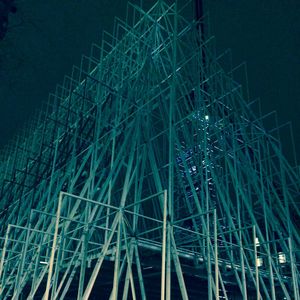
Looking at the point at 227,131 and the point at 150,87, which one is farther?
the point at 227,131

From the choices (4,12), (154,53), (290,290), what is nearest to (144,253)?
(290,290)

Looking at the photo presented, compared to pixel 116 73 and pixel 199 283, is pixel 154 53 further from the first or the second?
pixel 199 283

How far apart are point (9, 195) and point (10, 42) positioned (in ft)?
45.5

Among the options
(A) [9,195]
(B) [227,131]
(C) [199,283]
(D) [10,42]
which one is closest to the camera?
(D) [10,42]

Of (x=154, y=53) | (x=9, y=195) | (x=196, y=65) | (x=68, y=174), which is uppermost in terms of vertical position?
(x=154, y=53)

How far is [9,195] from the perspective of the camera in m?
18.3

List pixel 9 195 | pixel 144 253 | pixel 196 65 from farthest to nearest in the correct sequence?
pixel 9 195, pixel 196 65, pixel 144 253

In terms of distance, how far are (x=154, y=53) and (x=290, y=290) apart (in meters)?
7.85

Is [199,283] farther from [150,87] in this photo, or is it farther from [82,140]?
[82,140]

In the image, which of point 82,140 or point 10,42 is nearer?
point 10,42

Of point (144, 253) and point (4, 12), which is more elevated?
point (4, 12)

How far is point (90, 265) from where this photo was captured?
9.11m

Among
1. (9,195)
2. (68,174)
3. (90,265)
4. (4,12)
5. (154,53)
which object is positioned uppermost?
(154,53)

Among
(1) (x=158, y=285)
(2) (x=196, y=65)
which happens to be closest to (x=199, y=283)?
(1) (x=158, y=285)
